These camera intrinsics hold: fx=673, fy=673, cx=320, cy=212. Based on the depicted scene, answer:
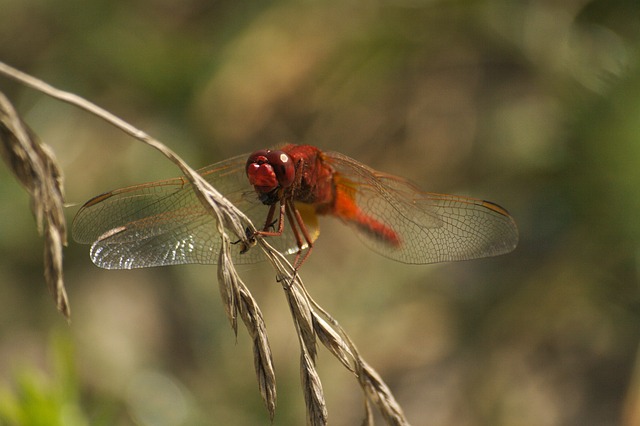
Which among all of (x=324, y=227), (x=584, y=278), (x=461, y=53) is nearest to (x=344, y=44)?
(x=461, y=53)

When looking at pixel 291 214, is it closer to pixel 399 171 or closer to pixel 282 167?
pixel 282 167

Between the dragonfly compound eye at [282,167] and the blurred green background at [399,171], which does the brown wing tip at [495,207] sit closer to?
the dragonfly compound eye at [282,167]

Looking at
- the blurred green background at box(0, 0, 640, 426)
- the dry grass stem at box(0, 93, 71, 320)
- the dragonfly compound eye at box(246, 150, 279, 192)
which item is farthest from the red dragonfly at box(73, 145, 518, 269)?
the blurred green background at box(0, 0, 640, 426)

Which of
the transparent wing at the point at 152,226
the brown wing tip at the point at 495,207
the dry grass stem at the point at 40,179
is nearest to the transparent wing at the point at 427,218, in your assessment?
the brown wing tip at the point at 495,207

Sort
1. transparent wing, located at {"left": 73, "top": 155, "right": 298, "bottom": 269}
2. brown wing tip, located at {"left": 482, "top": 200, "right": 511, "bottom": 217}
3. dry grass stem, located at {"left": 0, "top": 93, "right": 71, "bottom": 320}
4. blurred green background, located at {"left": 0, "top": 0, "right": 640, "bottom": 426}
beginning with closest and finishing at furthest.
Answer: dry grass stem, located at {"left": 0, "top": 93, "right": 71, "bottom": 320}
transparent wing, located at {"left": 73, "top": 155, "right": 298, "bottom": 269}
brown wing tip, located at {"left": 482, "top": 200, "right": 511, "bottom": 217}
blurred green background, located at {"left": 0, "top": 0, "right": 640, "bottom": 426}

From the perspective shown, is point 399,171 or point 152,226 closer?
point 152,226

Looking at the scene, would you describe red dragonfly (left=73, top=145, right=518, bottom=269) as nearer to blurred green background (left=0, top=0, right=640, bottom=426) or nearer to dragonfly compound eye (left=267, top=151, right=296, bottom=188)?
dragonfly compound eye (left=267, top=151, right=296, bottom=188)

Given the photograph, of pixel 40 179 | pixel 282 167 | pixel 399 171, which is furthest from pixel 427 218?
pixel 399 171
